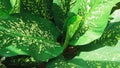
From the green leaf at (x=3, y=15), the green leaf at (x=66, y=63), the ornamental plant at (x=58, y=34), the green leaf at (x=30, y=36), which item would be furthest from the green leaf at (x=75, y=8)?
the green leaf at (x=3, y=15)

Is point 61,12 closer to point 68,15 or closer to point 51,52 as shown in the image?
point 68,15

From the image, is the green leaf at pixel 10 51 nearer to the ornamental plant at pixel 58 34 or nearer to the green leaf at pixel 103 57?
the ornamental plant at pixel 58 34

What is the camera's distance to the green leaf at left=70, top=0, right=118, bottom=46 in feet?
5.19

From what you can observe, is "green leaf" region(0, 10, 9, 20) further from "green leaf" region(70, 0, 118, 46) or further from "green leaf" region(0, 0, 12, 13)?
"green leaf" region(70, 0, 118, 46)

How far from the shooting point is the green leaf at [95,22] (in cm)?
158

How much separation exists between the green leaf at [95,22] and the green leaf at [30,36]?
0.15 metres

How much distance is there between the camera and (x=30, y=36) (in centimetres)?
149

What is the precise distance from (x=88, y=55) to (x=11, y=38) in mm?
437

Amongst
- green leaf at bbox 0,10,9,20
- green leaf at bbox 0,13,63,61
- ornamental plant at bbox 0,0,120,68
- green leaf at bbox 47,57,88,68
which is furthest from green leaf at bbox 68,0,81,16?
green leaf at bbox 0,10,9,20

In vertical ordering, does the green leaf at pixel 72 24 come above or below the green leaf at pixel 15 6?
below

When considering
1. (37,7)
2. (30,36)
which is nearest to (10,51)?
(30,36)

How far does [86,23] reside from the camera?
1651mm

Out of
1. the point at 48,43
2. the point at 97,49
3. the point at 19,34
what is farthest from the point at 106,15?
the point at 19,34

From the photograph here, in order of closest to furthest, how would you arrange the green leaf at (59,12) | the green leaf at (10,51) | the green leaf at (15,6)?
the green leaf at (10,51)
the green leaf at (15,6)
the green leaf at (59,12)
